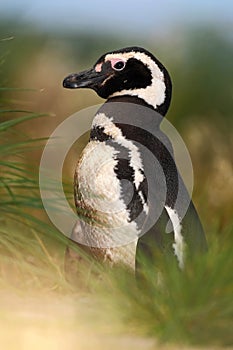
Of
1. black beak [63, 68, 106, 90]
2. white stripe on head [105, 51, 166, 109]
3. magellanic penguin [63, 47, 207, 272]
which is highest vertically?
black beak [63, 68, 106, 90]

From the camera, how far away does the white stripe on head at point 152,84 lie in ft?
5.97

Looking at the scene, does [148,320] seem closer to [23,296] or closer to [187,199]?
[23,296]

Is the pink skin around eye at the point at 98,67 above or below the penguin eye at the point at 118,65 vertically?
above

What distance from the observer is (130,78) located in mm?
1867

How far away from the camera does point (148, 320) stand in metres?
1.45

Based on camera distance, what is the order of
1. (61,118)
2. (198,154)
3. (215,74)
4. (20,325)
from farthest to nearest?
(215,74), (61,118), (198,154), (20,325)

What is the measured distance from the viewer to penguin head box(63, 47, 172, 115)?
182cm

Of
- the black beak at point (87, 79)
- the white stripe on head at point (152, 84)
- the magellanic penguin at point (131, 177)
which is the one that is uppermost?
the black beak at point (87, 79)

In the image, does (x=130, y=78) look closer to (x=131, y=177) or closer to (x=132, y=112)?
(x=132, y=112)

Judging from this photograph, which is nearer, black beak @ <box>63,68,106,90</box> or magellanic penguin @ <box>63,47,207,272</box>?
magellanic penguin @ <box>63,47,207,272</box>

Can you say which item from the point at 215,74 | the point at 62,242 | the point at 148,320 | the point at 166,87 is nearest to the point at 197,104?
the point at 215,74

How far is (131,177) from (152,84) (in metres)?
0.22

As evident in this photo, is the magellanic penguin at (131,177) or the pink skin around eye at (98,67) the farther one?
the pink skin around eye at (98,67)

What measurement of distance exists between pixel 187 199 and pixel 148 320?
1.38 ft
